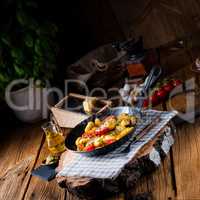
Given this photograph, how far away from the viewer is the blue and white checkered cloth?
1346mm

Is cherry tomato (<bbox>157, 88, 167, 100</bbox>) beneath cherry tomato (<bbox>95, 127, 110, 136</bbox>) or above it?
beneath

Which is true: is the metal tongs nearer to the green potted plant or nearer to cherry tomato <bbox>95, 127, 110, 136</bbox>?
cherry tomato <bbox>95, 127, 110, 136</bbox>

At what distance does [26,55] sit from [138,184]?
3.38 ft

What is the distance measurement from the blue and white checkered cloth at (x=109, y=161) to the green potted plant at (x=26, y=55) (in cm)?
78

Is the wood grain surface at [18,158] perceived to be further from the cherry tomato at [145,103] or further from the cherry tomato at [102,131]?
the cherry tomato at [145,103]

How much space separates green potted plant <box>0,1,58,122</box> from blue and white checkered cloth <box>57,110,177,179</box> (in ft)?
2.57

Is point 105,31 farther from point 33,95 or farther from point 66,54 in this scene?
point 33,95

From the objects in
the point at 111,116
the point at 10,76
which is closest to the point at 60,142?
the point at 111,116

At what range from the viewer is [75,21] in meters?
2.71

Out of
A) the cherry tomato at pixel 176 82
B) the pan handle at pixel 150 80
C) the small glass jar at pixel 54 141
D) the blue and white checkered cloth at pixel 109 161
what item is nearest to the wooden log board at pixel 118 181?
the blue and white checkered cloth at pixel 109 161

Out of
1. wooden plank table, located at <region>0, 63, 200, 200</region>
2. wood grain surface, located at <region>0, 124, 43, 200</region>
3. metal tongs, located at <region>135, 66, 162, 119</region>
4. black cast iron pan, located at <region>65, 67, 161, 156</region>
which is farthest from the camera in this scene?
metal tongs, located at <region>135, 66, 162, 119</region>

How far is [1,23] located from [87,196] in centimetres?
117

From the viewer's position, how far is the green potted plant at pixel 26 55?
83.3 inches

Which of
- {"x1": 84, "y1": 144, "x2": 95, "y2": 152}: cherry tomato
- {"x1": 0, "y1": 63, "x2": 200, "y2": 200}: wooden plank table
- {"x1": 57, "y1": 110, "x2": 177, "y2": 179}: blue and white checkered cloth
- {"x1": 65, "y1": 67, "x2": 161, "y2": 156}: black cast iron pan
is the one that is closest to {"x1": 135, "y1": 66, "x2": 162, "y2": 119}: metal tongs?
{"x1": 65, "y1": 67, "x2": 161, "y2": 156}: black cast iron pan
